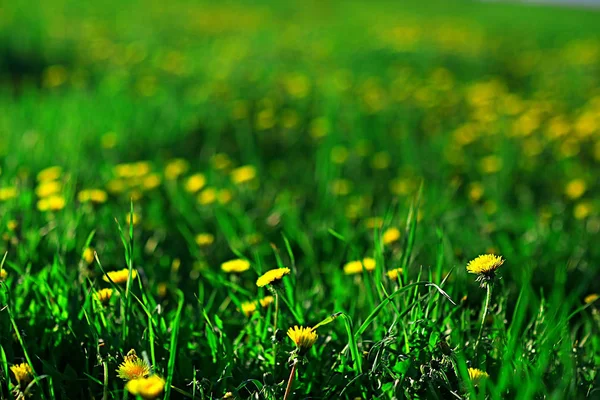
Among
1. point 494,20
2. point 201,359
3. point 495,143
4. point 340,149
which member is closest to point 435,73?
point 495,143

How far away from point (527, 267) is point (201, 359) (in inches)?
41.5

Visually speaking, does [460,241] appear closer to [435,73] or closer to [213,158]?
[213,158]

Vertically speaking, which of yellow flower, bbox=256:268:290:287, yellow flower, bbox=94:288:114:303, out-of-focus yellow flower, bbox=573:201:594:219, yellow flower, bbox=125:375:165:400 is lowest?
out-of-focus yellow flower, bbox=573:201:594:219

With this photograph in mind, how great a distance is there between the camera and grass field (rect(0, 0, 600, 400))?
1.41 meters

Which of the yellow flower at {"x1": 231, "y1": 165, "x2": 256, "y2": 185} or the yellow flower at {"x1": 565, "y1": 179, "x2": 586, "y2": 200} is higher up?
the yellow flower at {"x1": 231, "y1": 165, "x2": 256, "y2": 185}

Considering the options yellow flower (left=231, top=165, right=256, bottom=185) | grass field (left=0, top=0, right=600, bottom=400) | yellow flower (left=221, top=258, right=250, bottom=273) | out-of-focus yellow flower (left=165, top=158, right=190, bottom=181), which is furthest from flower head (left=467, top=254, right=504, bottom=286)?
out-of-focus yellow flower (left=165, top=158, right=190, bottom=181)

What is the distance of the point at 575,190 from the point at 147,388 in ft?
7.71

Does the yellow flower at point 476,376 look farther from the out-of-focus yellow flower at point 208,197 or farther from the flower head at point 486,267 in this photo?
the out-of-focus yellow flower at point 208,197

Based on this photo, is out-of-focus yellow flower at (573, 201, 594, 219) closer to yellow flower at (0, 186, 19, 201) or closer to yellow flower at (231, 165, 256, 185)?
yellow flower at (231, 165, 256, 185)

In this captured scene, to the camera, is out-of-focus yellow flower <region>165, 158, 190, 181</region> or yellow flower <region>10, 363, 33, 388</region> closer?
yellow flower <region>10, 363, 33, 388</region>

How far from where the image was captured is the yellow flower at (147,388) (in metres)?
1.10

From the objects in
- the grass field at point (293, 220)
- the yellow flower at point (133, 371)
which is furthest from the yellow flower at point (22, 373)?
the yellow flower at point (133, 371)

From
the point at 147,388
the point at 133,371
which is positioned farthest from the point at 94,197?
the point at 147,388

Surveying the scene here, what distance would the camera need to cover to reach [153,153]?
3270 millimetres
